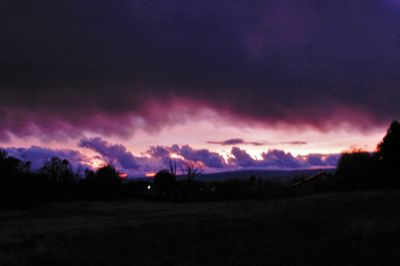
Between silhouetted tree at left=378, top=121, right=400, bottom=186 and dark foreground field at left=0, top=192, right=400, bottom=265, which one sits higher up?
silhouetted tree at left=378, top=121, right=400, bottom=186

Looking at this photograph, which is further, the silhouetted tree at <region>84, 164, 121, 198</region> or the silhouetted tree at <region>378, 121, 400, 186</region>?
the silhouetted tree at <region>84, 164, 121, 198</region>

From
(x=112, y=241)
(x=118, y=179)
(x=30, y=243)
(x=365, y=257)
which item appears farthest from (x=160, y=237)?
(x=118, y=179)

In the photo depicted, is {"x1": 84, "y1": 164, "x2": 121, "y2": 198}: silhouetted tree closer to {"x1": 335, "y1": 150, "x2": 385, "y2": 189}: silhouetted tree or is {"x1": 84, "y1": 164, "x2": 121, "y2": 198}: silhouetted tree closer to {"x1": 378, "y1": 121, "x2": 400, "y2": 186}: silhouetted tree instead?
{"x1": 335, "y1": 150, "x2": 385, "y2": 189}: silhouetted tree

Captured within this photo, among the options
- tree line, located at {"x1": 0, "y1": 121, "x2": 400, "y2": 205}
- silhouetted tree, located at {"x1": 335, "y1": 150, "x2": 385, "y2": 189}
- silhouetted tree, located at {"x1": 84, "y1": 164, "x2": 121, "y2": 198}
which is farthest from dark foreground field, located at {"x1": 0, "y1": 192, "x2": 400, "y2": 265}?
silhouetted tree, located at {"x1": 84, "y1": 164, "x2": 121, "y2": 198}

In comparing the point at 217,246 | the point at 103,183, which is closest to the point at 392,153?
the point at 103,183

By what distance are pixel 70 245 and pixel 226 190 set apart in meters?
64.5

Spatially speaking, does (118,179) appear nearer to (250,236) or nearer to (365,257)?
(250,236)

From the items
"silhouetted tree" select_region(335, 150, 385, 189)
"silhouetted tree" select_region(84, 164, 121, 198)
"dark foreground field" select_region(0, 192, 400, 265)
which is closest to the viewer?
"dark foreground field" select_region(0, 192, 400, 265)

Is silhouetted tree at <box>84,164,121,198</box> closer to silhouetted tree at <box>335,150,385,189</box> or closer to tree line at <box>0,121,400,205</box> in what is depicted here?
tree line at <box>0,121,400,205</box>

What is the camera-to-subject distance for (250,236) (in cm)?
1864

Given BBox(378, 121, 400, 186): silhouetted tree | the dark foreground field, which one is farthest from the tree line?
the dark foreground field

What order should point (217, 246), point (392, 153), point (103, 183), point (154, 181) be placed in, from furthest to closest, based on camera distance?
point (154, 181) → point (103, 183) → point (392, 153) → point (217, 246)

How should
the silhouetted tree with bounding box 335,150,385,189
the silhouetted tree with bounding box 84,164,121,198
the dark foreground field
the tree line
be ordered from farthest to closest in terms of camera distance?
1. the silhouetted tree with bounding box 84,164,121,198
2. the silhouetted tree with bounding box 335,150,385,189
3. the tree line
4. the dark foreground field

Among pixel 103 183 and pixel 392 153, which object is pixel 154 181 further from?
pixel 392 153
